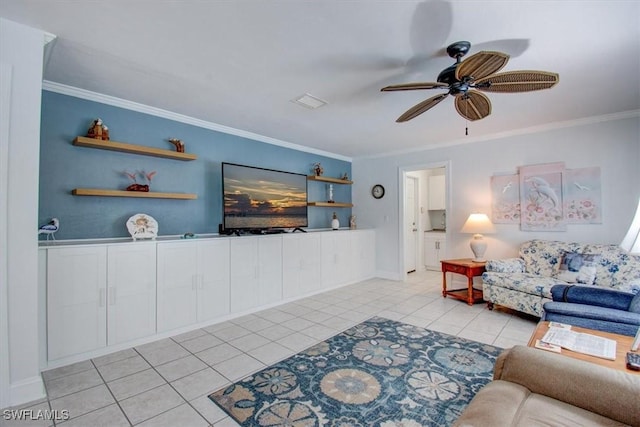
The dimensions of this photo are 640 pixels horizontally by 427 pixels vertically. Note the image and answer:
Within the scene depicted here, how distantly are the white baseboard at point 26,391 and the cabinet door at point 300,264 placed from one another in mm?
2597

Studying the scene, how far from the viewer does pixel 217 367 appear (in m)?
2.42

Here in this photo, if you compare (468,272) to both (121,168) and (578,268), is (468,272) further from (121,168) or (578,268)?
(121,168)

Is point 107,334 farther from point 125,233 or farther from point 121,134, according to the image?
point 121,134

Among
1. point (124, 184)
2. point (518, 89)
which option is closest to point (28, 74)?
point (124, 184)

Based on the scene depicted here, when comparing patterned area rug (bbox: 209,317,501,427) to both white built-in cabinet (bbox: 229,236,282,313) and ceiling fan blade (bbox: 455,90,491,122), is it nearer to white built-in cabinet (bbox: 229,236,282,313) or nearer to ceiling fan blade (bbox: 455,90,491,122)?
white built-in cabinet (bbox: 229,236,282,313)

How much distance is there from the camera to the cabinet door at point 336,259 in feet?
15.9

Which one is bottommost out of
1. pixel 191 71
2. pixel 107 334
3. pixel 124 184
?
pixel 107 334

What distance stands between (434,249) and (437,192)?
1.32m

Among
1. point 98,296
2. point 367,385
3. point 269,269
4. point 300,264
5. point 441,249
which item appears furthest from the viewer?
point 441,249

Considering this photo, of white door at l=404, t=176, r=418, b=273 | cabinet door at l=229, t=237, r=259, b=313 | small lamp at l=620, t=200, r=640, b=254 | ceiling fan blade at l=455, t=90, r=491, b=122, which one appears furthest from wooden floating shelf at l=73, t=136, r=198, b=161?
small lamp at l=620, t=200, r=640, b=254

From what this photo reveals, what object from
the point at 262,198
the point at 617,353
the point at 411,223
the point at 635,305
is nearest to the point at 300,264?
the point at 262,198

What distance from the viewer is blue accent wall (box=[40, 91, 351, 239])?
108 inches

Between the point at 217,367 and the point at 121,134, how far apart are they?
8.40 feet

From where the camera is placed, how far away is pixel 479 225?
13.9 feet
